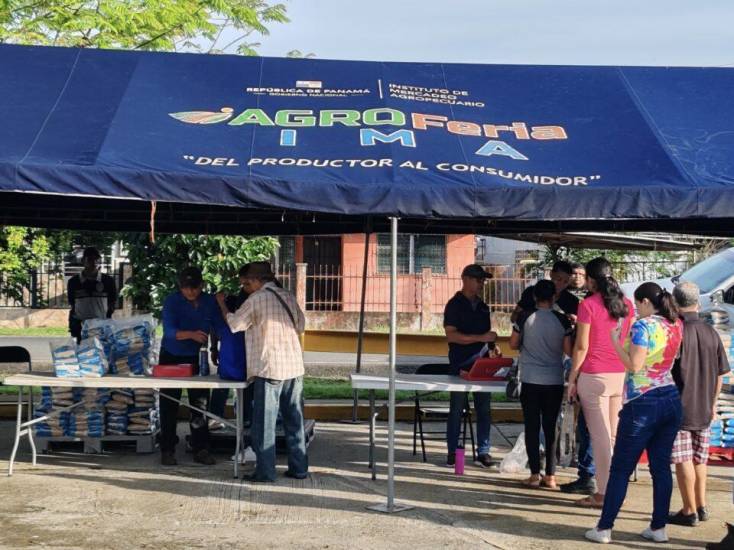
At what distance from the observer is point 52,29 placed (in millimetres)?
17578

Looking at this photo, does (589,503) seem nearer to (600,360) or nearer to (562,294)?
(600,360)

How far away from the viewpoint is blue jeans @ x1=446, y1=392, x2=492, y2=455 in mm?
9750

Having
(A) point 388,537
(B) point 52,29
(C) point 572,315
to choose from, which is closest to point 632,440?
(A) point 388,537

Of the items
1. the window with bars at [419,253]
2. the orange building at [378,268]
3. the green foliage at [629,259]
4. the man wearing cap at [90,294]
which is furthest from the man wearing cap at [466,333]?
the window with bars at [419,253]

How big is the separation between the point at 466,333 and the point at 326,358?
1195 centimetres

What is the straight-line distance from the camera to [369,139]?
836cm

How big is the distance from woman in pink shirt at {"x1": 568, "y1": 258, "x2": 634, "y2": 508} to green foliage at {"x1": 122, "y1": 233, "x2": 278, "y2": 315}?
12.4m

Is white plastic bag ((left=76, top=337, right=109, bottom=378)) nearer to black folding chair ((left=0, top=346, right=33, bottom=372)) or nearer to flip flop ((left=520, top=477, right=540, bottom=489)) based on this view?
black folding chair ((left=0, top=346, right=33, bottom=372))

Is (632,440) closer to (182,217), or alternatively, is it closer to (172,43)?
(182,217)

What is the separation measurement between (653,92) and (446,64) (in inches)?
78.7

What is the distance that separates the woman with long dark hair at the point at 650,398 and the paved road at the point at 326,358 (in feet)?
36.3

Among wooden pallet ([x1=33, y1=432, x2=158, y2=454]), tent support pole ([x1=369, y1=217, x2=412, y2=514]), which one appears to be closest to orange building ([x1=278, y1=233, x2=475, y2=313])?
wooden pallet ([x1=33, y1=432, x2=158, y2=454])

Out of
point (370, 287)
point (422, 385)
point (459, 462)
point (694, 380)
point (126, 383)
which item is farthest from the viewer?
point (370, 287)

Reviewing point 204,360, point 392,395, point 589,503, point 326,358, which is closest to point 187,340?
point 204,360
